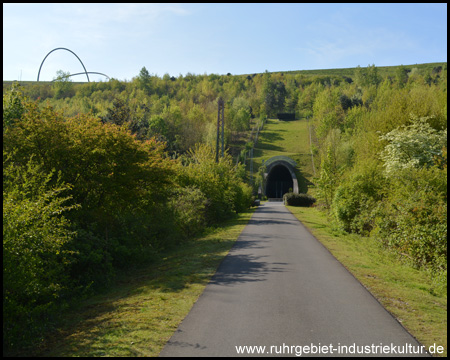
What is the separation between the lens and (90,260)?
32.7 ft

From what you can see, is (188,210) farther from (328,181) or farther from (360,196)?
(328,181)

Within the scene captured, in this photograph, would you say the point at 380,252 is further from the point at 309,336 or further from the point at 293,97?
the point at 293,97

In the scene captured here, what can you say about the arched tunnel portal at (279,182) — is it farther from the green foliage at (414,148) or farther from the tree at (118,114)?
the green foliage at (414,148)

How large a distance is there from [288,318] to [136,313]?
2984mm

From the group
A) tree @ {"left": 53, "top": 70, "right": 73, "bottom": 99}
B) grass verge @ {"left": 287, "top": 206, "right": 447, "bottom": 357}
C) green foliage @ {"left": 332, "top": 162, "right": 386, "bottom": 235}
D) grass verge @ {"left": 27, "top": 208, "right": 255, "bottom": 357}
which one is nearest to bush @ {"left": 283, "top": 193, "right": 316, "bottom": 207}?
green foliage @ {"left": 332, "top": 162, "right": 386, "bottom": 235}

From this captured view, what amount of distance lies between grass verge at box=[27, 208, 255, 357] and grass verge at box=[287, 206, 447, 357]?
4.07 m

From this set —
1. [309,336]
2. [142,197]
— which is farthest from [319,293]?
[142,197]

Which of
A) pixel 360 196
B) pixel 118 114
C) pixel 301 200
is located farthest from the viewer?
pixel 301 200

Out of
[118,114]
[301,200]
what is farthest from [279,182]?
[118,114]

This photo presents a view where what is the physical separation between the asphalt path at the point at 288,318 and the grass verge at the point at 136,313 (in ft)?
1.10

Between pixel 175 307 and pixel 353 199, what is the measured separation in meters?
14.6

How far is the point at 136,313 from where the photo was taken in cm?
694

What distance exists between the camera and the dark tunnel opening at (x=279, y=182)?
258 feet

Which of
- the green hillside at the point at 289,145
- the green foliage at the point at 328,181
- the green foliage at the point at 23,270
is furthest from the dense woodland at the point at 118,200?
the green hillside at the point at 289,145
